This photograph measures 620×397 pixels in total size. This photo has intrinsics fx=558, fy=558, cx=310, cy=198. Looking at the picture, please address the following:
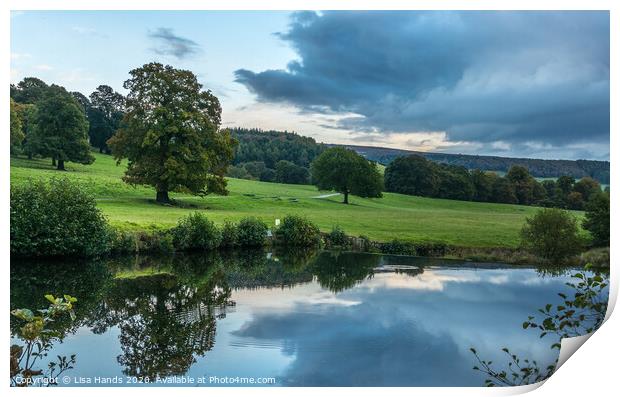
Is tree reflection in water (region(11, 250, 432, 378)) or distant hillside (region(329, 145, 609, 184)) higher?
distant hillside (region(329, 145, 609, 184))

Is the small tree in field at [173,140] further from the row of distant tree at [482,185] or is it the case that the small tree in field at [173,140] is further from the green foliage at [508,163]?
the row of distant tree at [482,185]

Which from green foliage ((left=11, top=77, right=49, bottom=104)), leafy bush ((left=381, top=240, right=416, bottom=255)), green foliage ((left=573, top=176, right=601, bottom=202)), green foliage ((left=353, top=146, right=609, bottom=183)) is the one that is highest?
green foliage ((left=11, top=77, right=49, bottom=104))

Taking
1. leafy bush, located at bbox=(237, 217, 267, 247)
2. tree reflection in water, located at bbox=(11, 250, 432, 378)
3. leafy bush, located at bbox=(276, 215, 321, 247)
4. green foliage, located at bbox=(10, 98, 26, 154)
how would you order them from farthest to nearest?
1. leafy bush, located at bbox=(237, 217, 267, 247)
2. leafy bush, located at bbox=(276, 215, 321, 247)
3. green foliage, located at bbox=(10, 98, 26, 154)
4. tree reflection in water, located at bbox=(11, 250, 432, 378)

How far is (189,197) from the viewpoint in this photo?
28.2 feet

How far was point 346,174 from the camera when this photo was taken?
8.95 m

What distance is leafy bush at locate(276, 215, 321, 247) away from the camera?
8.54 meters

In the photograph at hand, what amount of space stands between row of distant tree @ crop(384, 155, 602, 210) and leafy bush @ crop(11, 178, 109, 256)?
4.37 m

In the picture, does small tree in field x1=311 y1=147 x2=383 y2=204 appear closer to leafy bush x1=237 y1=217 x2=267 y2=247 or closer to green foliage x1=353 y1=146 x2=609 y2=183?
green foliage x1=353 y1=146 x2=609 y2=183

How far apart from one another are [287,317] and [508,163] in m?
3.90

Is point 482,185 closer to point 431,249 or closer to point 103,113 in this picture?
point 431,249

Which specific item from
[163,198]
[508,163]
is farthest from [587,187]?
[163,198]

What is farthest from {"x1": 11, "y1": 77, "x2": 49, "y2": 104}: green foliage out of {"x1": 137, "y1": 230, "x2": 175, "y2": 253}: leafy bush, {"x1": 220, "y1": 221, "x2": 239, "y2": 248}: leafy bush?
{"x1": 220, "y1": 221, "x2": 239, "y2": 248}: leafy bush
